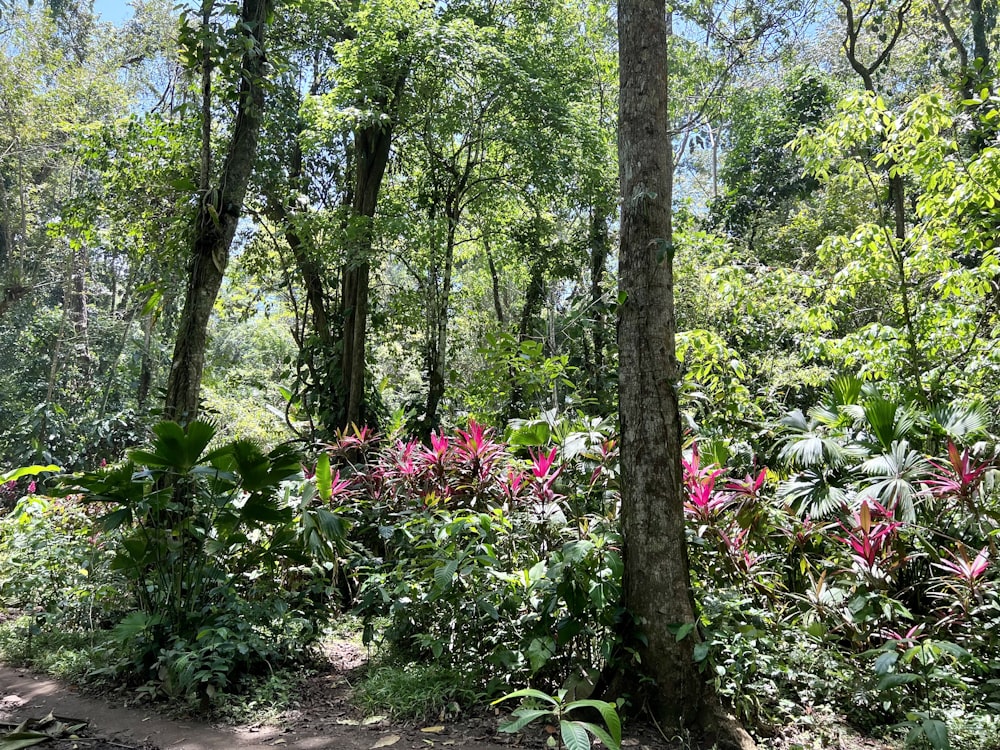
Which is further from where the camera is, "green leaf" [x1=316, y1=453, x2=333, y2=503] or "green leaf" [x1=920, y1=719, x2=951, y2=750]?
"green leaf" [x1=316, y1=453, x2=333, y2=503]

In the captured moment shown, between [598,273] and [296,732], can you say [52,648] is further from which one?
[598,273]

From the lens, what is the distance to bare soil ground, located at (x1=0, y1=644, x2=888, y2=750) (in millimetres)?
3209

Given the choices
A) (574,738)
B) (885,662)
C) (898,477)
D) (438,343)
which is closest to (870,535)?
(898,477)

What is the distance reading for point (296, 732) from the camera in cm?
345

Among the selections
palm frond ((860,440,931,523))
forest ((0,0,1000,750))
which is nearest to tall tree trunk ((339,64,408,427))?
forest ((0,0,1000,750))

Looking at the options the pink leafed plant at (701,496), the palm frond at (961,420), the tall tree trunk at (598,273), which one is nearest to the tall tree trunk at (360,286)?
the tall tree trunk at (598,273)

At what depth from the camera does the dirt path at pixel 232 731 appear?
3.22 metres

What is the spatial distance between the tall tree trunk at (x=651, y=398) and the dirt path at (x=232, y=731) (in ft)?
2.96

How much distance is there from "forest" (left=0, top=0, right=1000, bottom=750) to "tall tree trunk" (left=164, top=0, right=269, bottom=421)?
0.08ft

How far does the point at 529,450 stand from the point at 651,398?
1.62 m

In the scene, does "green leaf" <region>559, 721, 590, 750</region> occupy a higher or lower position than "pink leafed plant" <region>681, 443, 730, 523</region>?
lower

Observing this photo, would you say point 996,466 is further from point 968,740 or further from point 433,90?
point 433,90

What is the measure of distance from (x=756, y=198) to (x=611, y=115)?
4122mm

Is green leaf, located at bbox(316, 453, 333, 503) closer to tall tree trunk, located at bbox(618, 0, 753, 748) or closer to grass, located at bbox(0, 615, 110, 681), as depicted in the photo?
grass, located at bbox(0, 615, 110, 681)
